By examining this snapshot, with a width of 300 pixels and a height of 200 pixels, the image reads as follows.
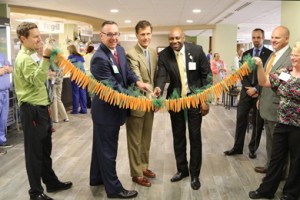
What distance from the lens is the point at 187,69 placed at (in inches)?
124

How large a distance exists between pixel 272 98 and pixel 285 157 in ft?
2.07

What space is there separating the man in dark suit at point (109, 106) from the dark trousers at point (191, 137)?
1.86 feet

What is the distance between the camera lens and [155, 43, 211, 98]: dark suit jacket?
10.3 feet

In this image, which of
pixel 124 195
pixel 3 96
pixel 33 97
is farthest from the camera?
pixel 3 96

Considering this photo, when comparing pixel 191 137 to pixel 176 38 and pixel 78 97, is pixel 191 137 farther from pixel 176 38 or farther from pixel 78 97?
pixel 78 97

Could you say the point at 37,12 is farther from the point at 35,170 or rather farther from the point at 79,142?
the point at 35,170

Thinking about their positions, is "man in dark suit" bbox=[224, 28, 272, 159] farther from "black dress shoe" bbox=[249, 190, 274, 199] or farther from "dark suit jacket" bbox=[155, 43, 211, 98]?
"black dress shoe" bbox=[249, 190, 274, 199]

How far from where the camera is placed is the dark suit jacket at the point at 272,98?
3074 mm

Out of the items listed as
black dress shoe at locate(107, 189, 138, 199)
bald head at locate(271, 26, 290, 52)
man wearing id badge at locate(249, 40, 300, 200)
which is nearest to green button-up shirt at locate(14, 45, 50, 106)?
black dress shoe at locate(107, 189, 138, 199)

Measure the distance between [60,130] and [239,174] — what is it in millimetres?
3579

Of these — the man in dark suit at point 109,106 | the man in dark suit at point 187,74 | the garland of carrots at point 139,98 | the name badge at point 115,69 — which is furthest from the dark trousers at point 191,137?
the name badge at point 115,69

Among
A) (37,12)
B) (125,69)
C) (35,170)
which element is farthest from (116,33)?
(37,12)

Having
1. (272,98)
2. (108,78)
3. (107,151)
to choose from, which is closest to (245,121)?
(272,98)

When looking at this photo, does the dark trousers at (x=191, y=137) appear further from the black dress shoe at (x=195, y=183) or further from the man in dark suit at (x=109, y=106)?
the man in dark suit at (x=109, y=106)
